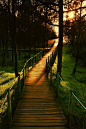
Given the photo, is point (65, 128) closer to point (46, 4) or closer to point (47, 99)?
point (47, 99)

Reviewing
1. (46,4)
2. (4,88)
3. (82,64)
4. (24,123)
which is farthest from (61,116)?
(82,64)

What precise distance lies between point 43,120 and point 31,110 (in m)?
0.93

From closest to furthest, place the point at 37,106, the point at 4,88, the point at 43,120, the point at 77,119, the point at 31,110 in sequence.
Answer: the point at 43,120, the point at 31,110, the point at 37,106, the point at 77,119, the point at 4,88

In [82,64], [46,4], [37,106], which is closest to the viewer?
[37,106]

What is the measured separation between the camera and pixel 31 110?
225 inches

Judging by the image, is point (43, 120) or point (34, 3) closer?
point (43, 120)

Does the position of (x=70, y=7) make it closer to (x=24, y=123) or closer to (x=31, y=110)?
(x=31, y=110)

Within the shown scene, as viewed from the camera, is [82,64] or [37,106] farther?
[82,64]

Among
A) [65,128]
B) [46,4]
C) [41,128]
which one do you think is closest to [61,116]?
[65,128]

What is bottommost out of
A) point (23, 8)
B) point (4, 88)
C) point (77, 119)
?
point (77, 119)

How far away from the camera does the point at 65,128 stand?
456 centimetres

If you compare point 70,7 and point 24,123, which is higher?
point 70,7

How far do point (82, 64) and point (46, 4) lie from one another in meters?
18.1

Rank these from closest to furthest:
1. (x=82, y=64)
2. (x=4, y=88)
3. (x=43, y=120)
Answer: (x=43, y=120) < (x=4, y=88) < (x=82, y=64)
